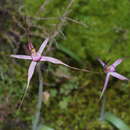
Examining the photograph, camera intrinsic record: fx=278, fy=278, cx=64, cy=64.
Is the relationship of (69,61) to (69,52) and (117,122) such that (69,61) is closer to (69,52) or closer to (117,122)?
(69,52)

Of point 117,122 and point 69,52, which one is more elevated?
point 69,52

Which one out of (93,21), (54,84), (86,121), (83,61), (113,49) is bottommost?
(86,121)

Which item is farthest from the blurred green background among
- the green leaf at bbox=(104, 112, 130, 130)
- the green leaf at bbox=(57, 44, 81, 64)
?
the green leaf at bbox=(104, 112, 130, 130)

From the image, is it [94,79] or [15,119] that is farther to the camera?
[94,79]

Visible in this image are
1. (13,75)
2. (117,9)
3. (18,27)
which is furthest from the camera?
(18,27)

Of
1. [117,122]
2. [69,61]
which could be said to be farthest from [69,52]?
[117,122]

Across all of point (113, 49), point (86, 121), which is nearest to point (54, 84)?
point (86, 121)

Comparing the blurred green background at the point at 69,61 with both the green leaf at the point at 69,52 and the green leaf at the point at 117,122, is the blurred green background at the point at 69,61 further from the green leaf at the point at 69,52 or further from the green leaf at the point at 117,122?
the green leaf at the point at 117,122

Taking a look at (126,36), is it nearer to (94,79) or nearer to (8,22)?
(94,79)

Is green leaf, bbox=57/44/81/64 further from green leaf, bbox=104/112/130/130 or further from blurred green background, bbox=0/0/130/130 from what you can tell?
green leaf, bbox=104/112/130/130
